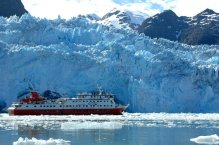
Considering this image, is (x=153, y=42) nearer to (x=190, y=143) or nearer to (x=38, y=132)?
(x=38, y=132)

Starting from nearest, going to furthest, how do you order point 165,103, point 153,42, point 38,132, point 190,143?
point 190,143 → point 38,132 → point 165,103 → point 153,42

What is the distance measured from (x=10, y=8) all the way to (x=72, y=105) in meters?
35.7

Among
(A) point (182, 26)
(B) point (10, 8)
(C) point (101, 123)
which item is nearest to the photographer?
(C) point (101, 123)

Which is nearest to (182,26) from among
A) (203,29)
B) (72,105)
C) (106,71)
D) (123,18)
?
(203,29)

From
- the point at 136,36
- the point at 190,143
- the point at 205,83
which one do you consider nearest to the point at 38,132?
the point at 190,143

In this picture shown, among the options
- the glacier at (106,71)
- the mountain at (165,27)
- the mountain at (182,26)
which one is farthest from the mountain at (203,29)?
the glacier at (106,71)

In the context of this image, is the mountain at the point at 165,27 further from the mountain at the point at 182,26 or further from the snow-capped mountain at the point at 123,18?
the snow-capped mountain at the point at 123,18

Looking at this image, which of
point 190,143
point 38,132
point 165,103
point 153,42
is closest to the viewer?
point 190,143

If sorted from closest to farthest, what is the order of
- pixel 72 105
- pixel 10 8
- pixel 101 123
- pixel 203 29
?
pixel 101 123
pixel 72 105
pixel 10 8
pixel 203 29

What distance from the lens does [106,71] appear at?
201 feet

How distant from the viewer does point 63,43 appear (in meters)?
63.8

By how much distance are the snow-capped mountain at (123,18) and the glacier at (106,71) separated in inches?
3083

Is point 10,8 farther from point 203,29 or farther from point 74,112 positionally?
point 203,29

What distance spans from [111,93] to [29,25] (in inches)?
469
